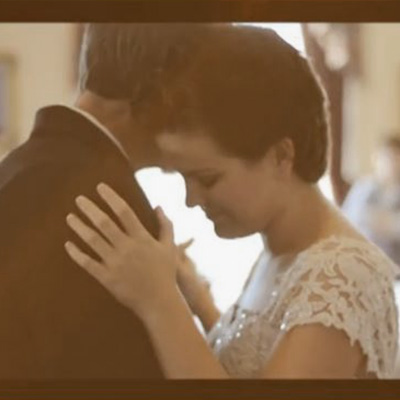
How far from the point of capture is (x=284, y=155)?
40.8 inches

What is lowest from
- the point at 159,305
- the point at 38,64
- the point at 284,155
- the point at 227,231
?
the point at 159,305

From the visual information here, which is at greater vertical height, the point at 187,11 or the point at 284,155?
the point at 187,11

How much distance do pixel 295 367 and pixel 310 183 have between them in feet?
0.84

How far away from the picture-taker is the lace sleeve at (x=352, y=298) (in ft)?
3.22

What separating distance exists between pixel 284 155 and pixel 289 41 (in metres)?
0.16

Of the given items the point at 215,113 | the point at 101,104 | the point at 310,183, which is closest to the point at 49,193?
the point at 101,104

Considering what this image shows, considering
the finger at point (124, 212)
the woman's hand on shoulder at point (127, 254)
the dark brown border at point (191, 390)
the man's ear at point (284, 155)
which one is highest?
the man's ear at point (284, 155)

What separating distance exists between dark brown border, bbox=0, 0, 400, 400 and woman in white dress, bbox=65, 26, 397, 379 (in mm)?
21

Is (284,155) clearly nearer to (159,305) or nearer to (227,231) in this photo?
(227,231)

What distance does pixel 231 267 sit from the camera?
3.36ft

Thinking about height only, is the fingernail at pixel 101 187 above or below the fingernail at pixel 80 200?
above

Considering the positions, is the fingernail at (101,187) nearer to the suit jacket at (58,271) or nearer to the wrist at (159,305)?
the suit jacket at (58,271)

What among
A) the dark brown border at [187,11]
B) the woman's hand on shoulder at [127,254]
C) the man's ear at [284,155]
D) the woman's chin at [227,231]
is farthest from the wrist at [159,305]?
the dark brown border at [187,11]

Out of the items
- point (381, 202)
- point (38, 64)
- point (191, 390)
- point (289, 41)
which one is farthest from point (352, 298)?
point (38, 64)
